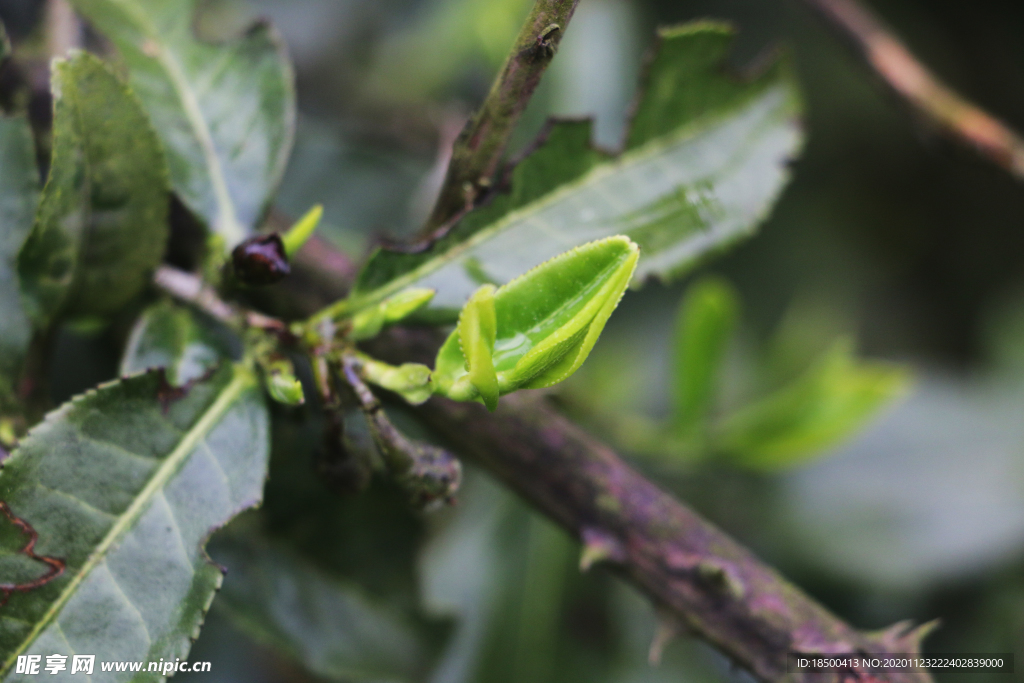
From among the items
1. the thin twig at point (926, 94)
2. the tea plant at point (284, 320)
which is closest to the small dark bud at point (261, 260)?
the tea plant at point (284, 320)

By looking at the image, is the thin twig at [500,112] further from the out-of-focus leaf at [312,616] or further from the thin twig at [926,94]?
the thin twig at [926,94]

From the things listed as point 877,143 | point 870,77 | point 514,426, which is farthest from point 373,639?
point 877,143

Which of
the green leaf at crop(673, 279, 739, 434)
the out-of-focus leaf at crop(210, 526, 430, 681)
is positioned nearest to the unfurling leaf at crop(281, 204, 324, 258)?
the out-of-focus leaf at crop(210, 526, 430, 681)

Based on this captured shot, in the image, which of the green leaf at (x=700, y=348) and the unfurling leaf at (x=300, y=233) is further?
the green leaf at (x=700, y=348)

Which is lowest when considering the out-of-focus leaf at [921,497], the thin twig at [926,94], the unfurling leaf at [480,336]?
the out-of-focus leaf at [921,497]

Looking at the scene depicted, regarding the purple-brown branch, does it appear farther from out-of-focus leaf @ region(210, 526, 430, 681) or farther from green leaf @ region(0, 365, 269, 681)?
out-of-focus leaf @ region(210, 526, 430, 681)

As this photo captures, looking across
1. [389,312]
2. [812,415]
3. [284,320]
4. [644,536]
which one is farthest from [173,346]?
[812,415]
